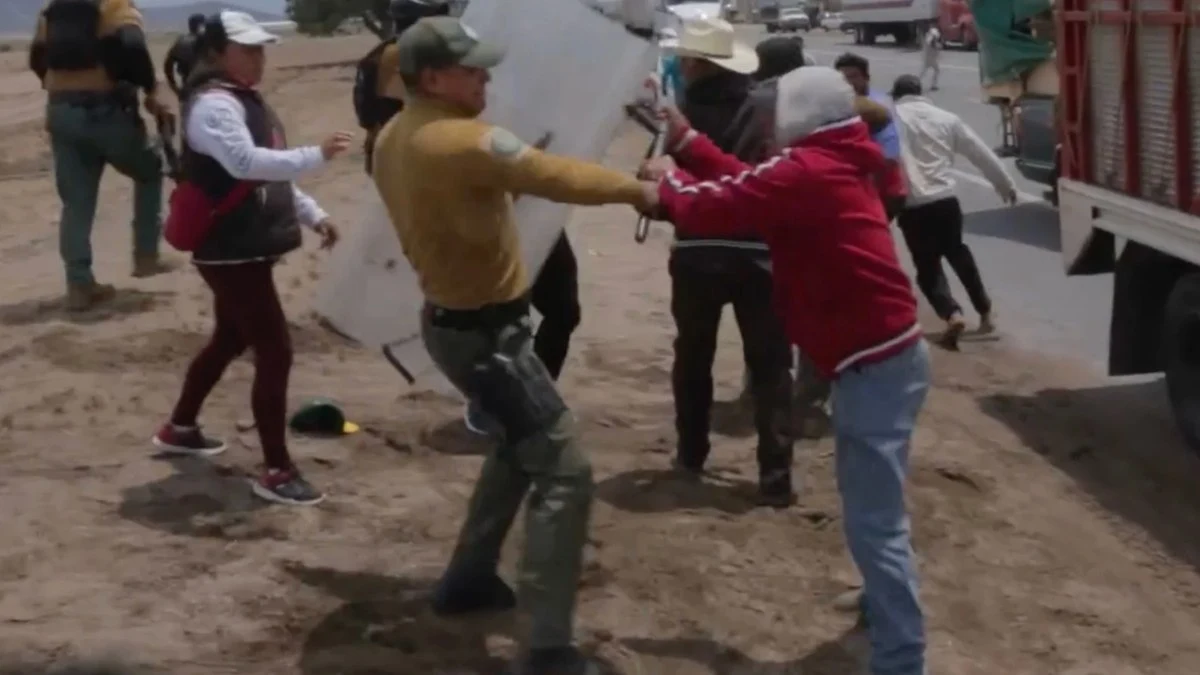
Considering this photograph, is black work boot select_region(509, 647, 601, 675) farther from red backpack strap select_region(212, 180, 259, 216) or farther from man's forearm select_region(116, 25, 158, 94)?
man's forearm select_region(116, 25, 158, 94)

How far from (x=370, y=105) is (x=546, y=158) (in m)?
3.15

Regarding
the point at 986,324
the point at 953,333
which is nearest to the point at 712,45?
the point at 953,333

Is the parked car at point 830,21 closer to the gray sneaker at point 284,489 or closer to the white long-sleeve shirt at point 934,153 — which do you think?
the white long-sleeve shirt at point 934,153

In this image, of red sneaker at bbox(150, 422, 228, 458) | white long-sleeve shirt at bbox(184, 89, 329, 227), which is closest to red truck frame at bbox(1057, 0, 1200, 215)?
white long-sleeve shirt at bbox(184, 89, 329, 227)

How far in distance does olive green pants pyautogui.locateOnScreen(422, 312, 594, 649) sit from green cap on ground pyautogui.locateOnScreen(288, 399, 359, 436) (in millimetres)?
2499

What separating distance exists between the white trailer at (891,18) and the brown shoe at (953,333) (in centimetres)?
3723

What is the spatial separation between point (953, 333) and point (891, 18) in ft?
131

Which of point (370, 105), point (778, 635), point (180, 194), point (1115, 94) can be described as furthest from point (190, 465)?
point (1115, 94)

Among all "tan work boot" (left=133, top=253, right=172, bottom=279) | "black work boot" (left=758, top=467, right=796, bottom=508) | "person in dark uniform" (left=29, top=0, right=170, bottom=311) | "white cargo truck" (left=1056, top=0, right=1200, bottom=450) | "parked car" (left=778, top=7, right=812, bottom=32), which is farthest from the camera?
"parked car" (left=778, top=7, right=812, bottom=32)

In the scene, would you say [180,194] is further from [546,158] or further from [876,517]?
[876,517]

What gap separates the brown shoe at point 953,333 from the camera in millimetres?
9852

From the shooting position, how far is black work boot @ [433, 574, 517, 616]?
5531 millimetres

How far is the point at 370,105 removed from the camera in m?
7.77

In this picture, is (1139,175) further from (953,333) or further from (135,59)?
(135,59)
